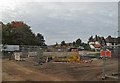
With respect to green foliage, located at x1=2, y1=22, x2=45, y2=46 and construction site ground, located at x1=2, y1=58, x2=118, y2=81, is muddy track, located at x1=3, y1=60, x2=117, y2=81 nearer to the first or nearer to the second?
construction site ground, located at x1=2, y1=58, x2=118, y2=81

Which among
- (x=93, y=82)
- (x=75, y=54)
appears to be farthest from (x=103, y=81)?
(x=75, y=54)

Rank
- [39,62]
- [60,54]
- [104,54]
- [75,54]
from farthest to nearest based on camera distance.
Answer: [60,54]
[75,54]
[39,62]
[104,54]

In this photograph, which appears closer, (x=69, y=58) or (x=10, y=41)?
(x=69, y=58)

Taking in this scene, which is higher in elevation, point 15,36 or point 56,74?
point 15,36

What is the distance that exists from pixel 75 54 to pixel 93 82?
19627 millimetres

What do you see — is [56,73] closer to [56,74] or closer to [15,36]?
[56,74]

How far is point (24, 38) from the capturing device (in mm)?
77000

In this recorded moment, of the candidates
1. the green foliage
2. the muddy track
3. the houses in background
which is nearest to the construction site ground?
the muddy track

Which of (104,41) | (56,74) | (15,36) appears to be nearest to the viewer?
(56,74)

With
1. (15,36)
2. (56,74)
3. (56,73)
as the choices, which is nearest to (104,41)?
(56,73)

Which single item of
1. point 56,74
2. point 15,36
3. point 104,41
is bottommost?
point 56,74

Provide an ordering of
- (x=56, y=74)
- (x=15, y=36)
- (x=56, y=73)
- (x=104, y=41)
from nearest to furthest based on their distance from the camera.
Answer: (x=56, y=74) → (x=56, y=73) → (x=104, y=41) → (x=15, y=36)

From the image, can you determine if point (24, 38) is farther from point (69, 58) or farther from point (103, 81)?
point (103, 81)

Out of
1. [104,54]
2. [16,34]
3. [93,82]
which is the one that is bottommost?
[93,82]
